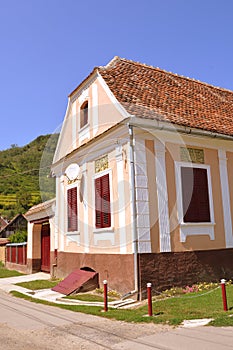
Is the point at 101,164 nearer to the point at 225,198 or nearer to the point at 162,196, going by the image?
the point at 162,196

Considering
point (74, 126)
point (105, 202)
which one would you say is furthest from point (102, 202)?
point (74, 126)

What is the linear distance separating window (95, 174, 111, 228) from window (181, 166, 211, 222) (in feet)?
8.23

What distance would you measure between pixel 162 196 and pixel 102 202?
90.8 inches

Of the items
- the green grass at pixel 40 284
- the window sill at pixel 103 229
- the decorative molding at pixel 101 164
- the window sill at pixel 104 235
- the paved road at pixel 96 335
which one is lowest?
the green grass at pixel 40 284

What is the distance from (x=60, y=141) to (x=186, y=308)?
10.2m

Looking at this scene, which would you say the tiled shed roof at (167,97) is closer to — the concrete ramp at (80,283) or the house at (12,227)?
the concrete ramp at (80,283)

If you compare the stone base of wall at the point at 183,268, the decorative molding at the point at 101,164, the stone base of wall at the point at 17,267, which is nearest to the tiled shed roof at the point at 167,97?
the decorative molding at the point at 101,164

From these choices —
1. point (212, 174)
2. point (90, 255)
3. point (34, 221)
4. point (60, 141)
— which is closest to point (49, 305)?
point (90, 255)

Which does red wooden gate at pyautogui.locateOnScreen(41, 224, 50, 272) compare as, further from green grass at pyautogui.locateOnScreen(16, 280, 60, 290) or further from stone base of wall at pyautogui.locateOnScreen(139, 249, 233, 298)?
stone base of wall at pyautogui.locateOnScreen(139, 249, 233, 298)

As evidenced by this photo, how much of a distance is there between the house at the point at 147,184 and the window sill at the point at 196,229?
3 centimetres

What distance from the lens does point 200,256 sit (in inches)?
426

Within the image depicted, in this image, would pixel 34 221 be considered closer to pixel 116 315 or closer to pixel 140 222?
pixel 140 222

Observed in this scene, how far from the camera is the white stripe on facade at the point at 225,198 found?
1167 centimetres

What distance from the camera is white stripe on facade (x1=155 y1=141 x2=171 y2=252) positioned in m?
10.3
